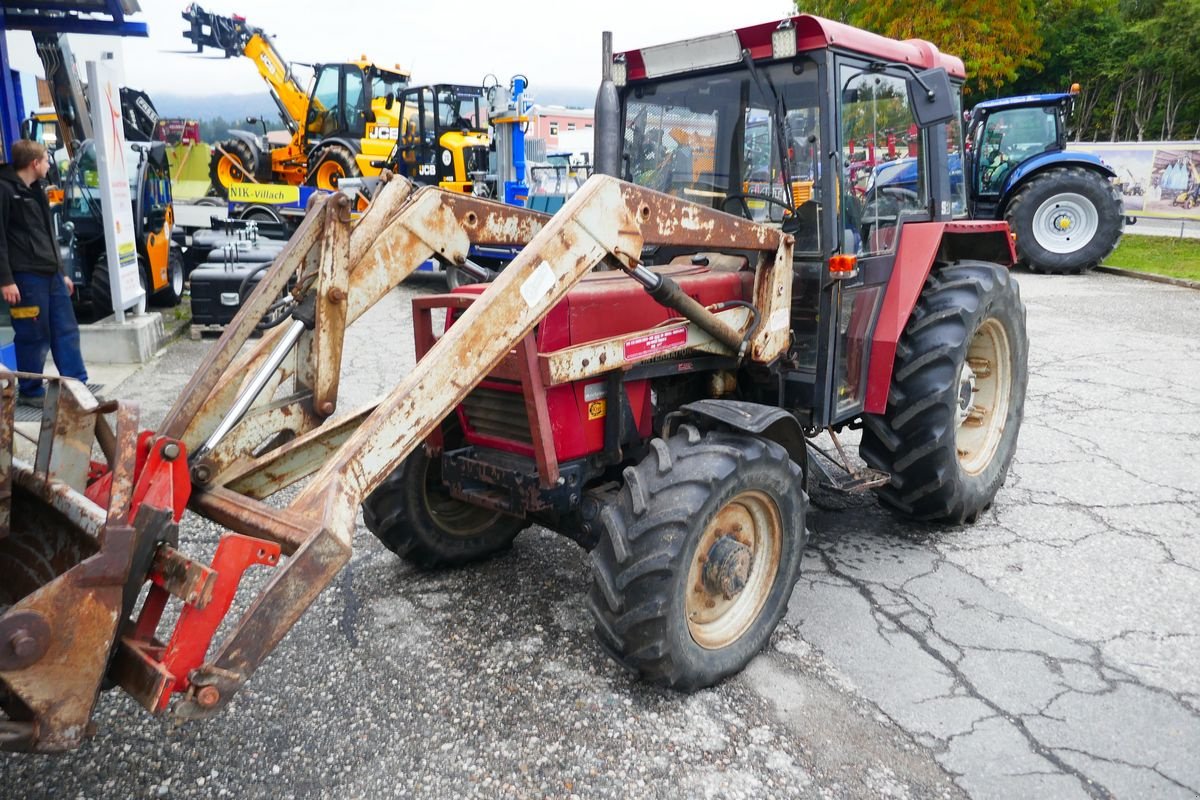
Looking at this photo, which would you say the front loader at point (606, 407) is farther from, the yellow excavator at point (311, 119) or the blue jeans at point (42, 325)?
the yellow excavator at point (311, 119)

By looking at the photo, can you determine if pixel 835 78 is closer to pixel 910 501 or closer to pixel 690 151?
→ pixel 690 151

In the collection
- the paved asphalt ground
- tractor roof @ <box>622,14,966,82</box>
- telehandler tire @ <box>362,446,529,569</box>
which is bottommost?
the paved asphalt ground

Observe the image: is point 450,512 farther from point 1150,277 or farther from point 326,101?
point 326,101

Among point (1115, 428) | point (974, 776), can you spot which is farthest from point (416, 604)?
point (1115, 428)

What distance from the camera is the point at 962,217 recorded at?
4.59 m

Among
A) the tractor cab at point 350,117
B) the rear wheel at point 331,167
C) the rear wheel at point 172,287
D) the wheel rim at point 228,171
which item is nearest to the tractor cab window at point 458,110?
the tractor cab at point 350,117

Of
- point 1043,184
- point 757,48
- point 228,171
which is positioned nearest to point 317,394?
point 757,48

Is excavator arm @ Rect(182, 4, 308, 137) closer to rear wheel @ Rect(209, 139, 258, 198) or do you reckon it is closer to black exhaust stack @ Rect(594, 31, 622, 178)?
rear wheel @ Rect(209, 139, 258, 198)

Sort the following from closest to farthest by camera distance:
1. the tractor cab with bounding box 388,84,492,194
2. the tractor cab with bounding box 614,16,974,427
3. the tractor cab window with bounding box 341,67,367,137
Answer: the tractor cab with bounding box 614,16,974,427, the tractor cab with bounding box 388,84,492,194, the tractor cab window with bounding box 341,67,367,137

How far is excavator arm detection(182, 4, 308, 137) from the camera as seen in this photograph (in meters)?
17.3

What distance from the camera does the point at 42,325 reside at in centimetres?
604

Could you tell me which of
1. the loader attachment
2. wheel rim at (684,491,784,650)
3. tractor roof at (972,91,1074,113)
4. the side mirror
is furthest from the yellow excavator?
wheel rim at (684,491,784,650)

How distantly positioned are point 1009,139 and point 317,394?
13249 millimetres

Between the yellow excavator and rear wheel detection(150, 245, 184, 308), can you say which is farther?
the yellow excavator
